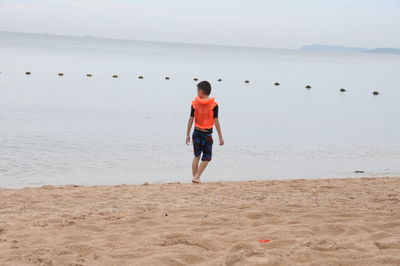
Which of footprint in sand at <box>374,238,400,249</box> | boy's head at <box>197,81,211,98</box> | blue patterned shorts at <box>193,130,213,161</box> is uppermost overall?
boy's head at <box>197,81,211,98</box>

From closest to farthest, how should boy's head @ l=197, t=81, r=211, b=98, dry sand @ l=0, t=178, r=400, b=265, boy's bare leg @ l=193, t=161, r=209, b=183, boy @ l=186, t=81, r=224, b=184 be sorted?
1. dry sand @ l=0, t=178, r=400, b=265
2. boy's head @ l=197, t=81, r=211, b=98
3. boy @ l=186, t=81, r=224, b=184
4. boy's bare leg @ l=193, t=161, r=209, b=183

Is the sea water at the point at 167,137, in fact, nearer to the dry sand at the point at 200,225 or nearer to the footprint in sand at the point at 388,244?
the dry sand at the point at 200,225

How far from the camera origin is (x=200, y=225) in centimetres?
643

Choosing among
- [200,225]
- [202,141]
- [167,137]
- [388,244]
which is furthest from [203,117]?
[167,137]

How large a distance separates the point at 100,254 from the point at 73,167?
316 inches

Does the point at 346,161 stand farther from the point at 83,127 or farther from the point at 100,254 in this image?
the point at 100,254

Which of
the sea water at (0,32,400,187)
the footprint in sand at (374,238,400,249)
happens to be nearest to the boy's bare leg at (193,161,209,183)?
the sea water at (0,32,400,187)

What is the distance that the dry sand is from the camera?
5129 millimetres

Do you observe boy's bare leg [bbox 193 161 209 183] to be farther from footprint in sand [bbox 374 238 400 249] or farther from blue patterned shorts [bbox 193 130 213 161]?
footprint in sand [bbox 374 238 400 249]

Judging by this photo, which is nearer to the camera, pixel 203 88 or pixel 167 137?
pixel 203 88

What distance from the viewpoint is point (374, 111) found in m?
31.1

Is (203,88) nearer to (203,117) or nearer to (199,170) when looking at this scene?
(203,117)

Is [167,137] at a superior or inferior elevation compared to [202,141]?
superior

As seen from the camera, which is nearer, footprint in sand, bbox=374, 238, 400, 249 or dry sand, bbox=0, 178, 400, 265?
dry sand, bbox=0, 178, 400, 265
